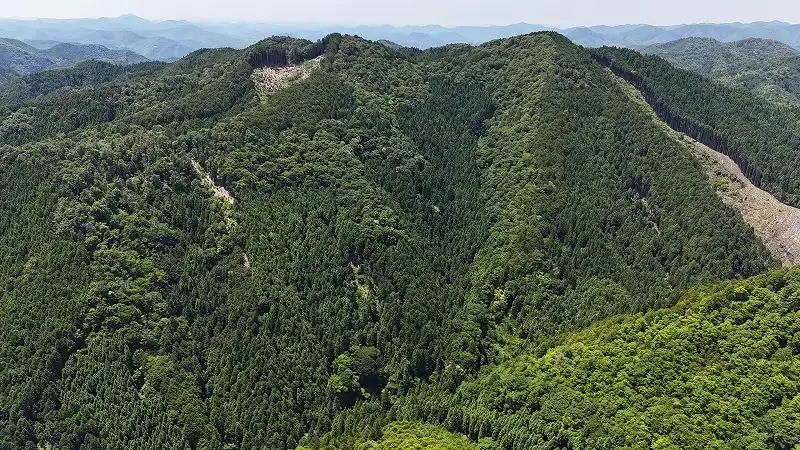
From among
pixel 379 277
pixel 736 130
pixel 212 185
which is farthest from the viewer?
pixel 736 130

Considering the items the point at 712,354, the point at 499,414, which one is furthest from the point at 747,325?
the point at 499,414

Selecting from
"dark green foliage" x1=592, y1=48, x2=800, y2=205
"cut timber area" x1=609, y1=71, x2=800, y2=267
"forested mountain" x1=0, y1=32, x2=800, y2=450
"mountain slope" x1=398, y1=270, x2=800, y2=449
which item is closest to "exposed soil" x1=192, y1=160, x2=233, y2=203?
"forested mountain" x1=0, y1=32, x2=800, y2=450

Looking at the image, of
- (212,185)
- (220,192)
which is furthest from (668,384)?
(212,185)

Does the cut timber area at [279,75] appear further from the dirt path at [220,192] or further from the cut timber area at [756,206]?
the cut timber area at [756,206]

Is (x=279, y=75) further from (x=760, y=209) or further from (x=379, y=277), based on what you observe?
(x=760, y=209)

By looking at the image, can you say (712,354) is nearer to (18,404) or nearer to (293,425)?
(293,425)

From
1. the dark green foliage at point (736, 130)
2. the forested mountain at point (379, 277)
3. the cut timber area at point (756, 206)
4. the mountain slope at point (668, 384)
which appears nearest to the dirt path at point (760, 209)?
the cut timber area at point (756, 206)

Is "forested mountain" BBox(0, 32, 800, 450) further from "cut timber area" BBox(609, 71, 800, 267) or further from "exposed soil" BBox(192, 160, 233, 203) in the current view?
"cut timber area" BBox(609, 71, 800, 267)
